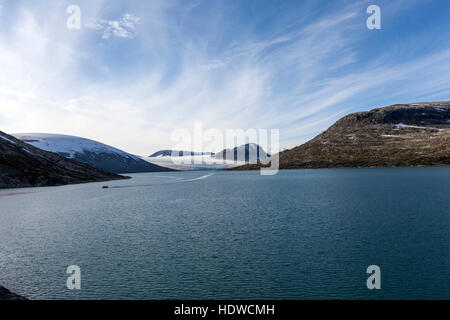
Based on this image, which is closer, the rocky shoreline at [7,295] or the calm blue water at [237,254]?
the rocky shoreline at [7,295]

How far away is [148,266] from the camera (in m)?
32.5

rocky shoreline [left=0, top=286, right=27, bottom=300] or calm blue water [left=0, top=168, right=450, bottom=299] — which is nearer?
rocky shoreline [left=0, top=286, right=27, bottom=300]

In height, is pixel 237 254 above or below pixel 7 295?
below

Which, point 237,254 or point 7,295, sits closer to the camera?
point 7,295

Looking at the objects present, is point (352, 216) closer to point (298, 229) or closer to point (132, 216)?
point (298, 229)

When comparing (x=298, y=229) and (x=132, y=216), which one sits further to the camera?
(x=132, y=216)

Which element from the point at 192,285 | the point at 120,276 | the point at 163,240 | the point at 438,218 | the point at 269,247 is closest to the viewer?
the point at 192,285

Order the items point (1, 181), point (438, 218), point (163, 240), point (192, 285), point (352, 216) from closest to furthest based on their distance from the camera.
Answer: point (192, 285) → point (163, 240) → point (438, 218) → point (352, 216) → point (1, 181)

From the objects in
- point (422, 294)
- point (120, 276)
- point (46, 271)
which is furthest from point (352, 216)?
point (46, 271)

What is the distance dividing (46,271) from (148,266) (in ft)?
35.5
